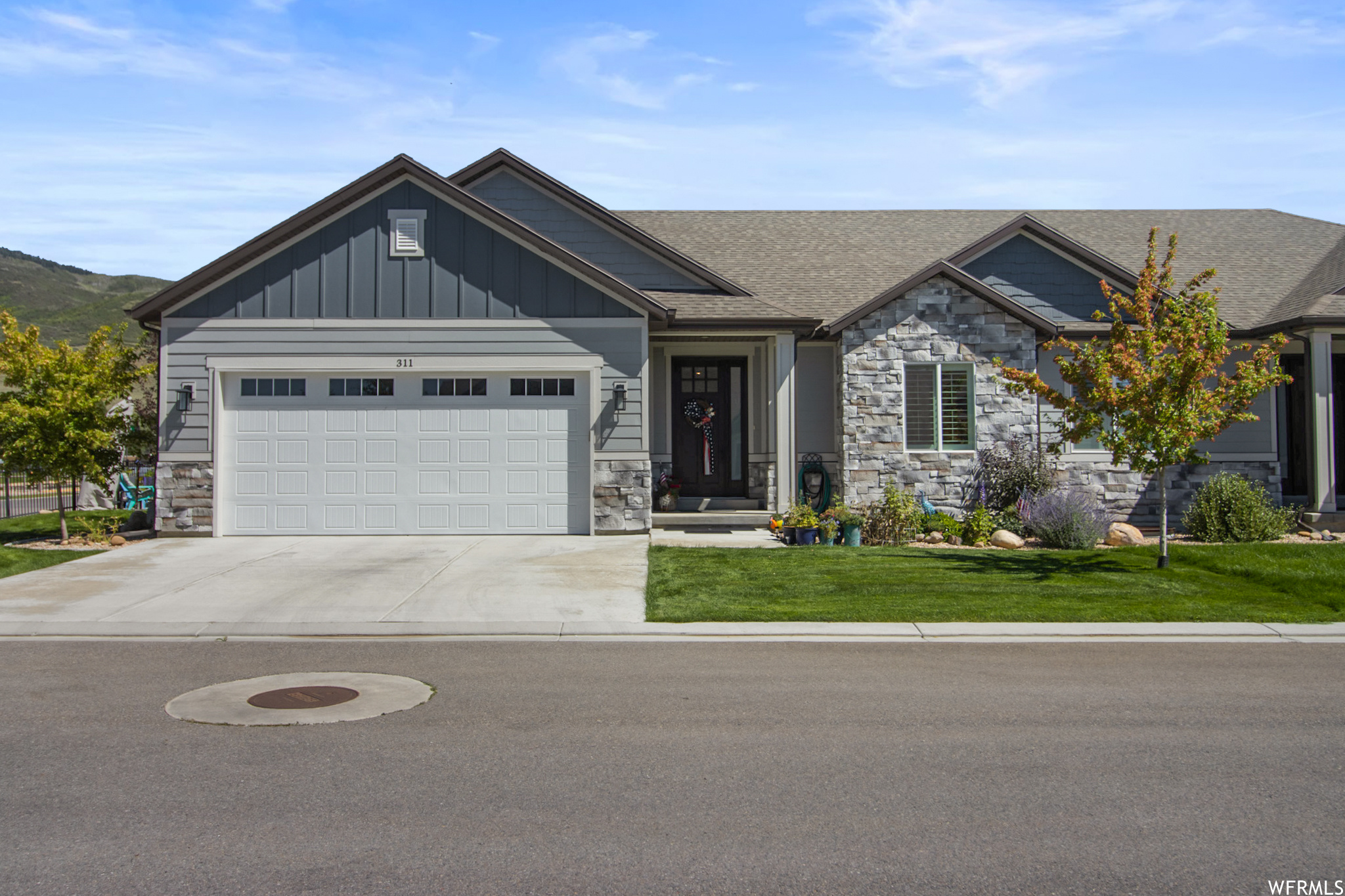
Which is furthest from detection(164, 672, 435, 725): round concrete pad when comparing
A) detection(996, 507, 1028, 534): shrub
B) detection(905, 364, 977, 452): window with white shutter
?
detection(905, 364, 977, 452): window with white shutter

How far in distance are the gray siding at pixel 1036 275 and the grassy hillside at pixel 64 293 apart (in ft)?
350

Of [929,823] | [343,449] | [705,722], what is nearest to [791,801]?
[929,823]

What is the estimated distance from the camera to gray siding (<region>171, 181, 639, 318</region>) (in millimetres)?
15812

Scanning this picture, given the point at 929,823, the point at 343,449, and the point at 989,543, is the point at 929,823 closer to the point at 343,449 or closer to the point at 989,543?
the point at 989,543

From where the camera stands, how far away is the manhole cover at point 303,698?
22.1 ft

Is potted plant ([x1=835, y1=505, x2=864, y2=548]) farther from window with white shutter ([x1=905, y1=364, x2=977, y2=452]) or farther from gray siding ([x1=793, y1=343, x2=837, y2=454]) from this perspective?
gray siding ([x1=793, y1=343, x2=837, y2=454])

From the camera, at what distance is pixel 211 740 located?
5.92 m

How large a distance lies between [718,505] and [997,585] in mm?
6950

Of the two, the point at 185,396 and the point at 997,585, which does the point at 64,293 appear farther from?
the point at 997,585

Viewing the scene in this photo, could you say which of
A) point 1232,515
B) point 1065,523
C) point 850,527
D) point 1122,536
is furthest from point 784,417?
point 1232,515

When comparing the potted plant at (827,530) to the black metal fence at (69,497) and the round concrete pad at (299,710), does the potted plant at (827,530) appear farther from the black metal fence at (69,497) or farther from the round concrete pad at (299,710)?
the black metal fence at (69,497)

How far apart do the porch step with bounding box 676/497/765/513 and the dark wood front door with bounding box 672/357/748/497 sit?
2.51ft

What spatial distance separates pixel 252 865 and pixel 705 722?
2932 millimetres

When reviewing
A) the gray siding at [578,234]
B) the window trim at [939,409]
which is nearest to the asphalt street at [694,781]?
the window trim at [939,409]
